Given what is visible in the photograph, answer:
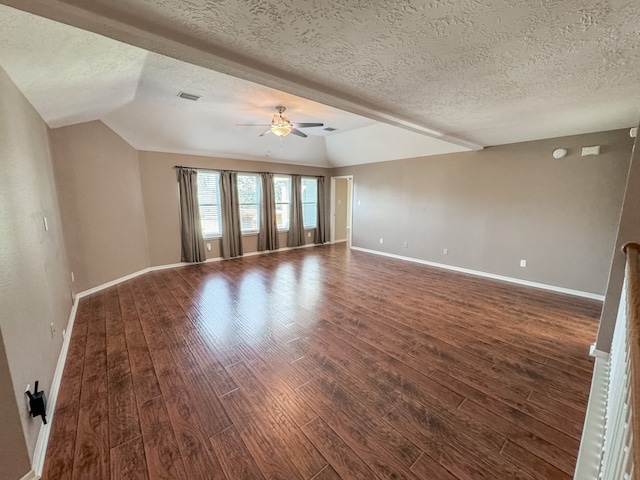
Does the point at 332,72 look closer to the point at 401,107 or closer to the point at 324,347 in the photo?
the point at 401,107

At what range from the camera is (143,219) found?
483cm

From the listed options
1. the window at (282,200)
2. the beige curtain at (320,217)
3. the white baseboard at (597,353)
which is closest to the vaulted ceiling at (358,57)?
the white baseboard at (597,353)

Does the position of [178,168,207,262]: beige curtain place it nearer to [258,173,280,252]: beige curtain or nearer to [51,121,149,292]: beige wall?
[51,121,149,292]: beige wall

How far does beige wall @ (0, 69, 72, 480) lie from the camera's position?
4.08ft

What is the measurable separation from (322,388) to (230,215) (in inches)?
190

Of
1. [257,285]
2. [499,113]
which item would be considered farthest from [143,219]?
[499,113]

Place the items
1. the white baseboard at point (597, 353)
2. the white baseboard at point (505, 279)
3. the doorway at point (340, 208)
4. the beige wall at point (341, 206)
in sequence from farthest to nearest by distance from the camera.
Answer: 1. the beige wall at point (341, 206)
2. the doorway at point (340, 208)
3. the white baseboard at point (505, 279)
4. the white baseboard at point (597, 353)

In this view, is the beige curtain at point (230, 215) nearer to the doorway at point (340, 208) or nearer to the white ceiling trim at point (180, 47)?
the doorway at point (340, 208)

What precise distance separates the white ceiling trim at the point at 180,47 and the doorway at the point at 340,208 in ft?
18.3

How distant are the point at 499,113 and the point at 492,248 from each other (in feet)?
8.96

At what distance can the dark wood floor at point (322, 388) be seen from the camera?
1415 millimetres

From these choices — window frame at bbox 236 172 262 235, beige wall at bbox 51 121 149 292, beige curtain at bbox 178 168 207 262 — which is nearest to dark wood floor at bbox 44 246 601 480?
beige wall at bbox 51 121 149 292

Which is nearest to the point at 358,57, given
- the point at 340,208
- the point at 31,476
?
the point at 31,476

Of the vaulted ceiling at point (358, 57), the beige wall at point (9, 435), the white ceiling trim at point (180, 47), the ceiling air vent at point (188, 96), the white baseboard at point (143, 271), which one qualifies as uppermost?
the ceiling air vent at point (188, 96)
